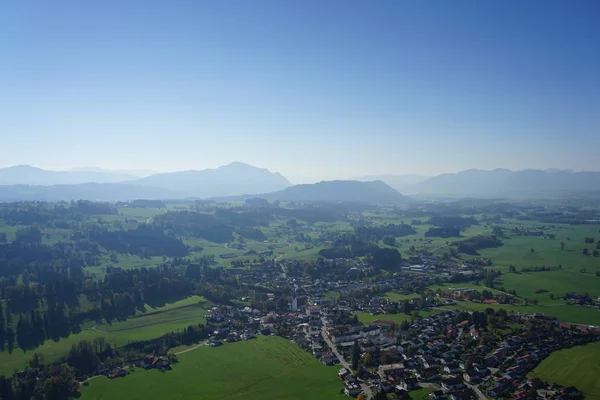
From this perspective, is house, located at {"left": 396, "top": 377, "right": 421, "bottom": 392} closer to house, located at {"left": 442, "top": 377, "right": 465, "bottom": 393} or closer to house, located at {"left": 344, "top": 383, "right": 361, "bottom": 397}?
house, located at {"left": 442, "top": 377, "right": 465, "bottom": 393}

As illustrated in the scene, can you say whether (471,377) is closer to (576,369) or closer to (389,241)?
(576,369)

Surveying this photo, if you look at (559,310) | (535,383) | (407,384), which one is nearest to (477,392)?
(535,383)

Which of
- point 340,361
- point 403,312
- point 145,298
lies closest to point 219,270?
point 145,298

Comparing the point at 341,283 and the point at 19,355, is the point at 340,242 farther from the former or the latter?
the point at 19,355

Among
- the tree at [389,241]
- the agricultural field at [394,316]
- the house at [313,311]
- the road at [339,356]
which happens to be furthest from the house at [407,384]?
the tree at [389,241]

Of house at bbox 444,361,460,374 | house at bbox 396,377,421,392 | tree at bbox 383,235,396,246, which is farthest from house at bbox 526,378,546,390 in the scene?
tree at bbox 383,235,396,246

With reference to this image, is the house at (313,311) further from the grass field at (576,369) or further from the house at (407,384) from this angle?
the grass field at (576,369)
